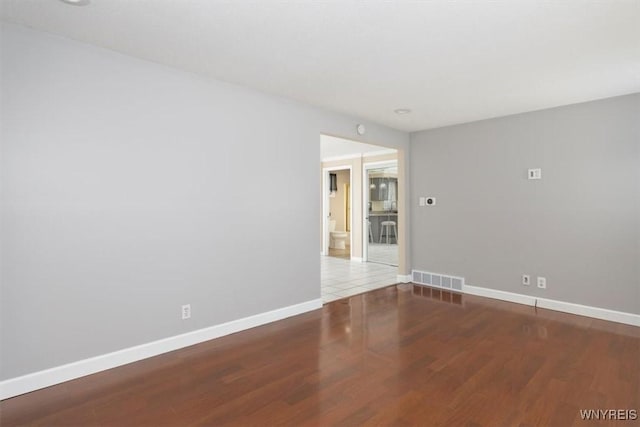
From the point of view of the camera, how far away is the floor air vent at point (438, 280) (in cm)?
505

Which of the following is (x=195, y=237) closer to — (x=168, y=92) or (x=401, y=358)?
(x=168, y=92)

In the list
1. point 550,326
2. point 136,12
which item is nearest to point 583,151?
point 550,326

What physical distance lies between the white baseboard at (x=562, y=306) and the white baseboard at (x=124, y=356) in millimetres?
2843

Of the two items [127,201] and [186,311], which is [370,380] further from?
[127,201]

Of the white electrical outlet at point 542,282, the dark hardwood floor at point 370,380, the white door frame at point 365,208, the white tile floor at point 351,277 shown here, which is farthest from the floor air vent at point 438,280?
the white door frame at point 365,208

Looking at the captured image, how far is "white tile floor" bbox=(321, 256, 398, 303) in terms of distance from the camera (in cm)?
509

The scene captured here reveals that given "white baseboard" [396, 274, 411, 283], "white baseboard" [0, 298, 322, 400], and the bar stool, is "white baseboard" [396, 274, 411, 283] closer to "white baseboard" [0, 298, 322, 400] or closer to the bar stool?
"white baseboard" [0, 298, 322, 400]

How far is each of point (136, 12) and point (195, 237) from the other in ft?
5.96

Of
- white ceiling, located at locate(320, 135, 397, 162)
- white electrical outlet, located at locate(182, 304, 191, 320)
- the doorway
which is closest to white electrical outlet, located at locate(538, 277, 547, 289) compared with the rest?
white ceiling, located at locate(320, 135, 397, 162)

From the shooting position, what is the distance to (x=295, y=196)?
398 centimetres

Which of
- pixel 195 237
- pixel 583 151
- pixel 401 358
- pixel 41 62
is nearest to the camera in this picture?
pixel 41 62

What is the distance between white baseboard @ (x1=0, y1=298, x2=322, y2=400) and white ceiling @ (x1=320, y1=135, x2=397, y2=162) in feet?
14.1

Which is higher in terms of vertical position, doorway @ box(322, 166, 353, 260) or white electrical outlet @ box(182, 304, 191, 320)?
doorway @ box(322, 166, 353, 260)

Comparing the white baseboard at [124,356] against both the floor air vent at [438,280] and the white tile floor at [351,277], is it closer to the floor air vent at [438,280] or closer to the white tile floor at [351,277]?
the white tile floor at [351,277]
